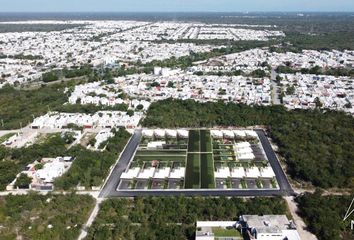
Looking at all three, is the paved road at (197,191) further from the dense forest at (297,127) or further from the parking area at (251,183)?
the dense forest at (297,127)

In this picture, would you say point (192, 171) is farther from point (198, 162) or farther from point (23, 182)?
point (23, 182)

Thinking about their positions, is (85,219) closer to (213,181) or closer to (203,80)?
(213,181)

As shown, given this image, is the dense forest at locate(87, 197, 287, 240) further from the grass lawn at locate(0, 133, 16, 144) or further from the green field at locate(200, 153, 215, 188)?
the grass lawn at locate(0, 133, 16, 144)

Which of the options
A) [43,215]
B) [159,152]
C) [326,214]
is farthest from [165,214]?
[159,152]

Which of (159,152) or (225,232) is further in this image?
(159,152)

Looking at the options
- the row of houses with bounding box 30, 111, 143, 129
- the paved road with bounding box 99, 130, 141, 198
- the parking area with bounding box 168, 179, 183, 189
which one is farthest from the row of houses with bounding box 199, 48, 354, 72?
the parking area with bounding box 168, 179, 183, 189

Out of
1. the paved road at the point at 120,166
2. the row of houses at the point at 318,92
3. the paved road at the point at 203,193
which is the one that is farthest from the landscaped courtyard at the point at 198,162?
the row of houses at the point at 318,92
